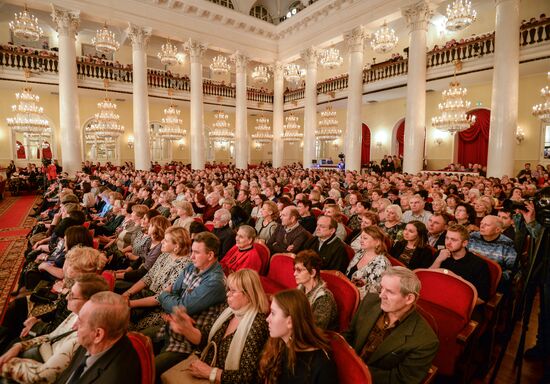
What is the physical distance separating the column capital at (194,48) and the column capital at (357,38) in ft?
23.7

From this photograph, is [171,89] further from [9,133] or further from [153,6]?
[9,133]

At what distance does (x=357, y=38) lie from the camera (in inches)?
527

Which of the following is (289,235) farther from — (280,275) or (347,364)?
(347,364)

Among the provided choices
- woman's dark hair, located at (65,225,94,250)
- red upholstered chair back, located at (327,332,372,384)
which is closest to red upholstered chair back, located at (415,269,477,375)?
red upholstered chair back, located at (327,332,372,384)

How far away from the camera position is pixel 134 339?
1529 millimetres

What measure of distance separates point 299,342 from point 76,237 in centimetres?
262

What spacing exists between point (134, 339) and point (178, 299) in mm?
811

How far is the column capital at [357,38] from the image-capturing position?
1336 cm

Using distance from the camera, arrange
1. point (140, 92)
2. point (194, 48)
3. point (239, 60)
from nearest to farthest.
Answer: point (140, 92), point (194, 48), point (239, 60)

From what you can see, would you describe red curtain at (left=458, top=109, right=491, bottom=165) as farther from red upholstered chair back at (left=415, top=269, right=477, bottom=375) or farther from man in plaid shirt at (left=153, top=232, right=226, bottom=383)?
man in plaid shirt at (left=153, top=232, right=226, bottom=383)

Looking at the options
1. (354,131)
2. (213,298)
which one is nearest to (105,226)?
(213,298)

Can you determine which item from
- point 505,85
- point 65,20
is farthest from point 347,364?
point 65,20

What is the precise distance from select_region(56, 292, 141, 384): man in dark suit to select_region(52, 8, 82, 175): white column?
43.0 feet

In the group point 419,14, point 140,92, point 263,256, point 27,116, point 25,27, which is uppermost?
point 419,14
